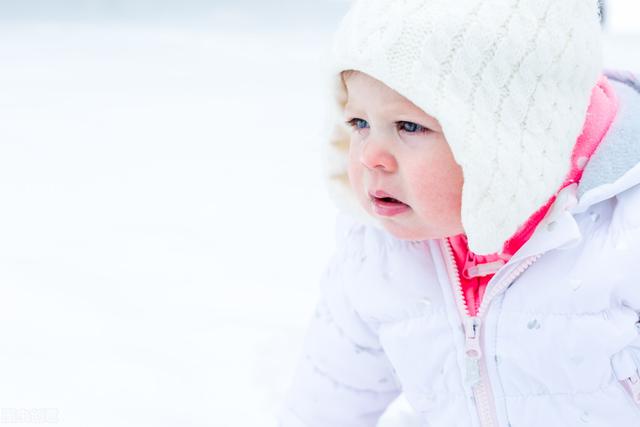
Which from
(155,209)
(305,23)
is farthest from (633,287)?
(305,23)

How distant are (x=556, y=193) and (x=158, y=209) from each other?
92cm

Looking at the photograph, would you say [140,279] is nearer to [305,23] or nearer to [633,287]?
[633,287]

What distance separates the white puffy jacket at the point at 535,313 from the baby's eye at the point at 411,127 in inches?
5.3

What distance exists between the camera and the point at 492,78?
0.70 metres

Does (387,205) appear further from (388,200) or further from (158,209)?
(158,209)

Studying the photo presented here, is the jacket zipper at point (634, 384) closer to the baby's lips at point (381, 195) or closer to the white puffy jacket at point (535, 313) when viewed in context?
the white puffy jacket at point (535, 313)

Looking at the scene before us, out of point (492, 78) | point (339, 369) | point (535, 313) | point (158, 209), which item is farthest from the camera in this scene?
point (158, 209)

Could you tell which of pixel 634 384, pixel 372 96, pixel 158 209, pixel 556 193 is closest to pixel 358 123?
pixel 372 96

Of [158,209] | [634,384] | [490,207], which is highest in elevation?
[158,209]

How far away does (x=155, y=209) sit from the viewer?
1.58m

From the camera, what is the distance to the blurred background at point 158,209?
1.15 m

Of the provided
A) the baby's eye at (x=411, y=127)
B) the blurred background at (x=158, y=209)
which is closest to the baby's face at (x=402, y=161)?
the baby's eye at (x=411, y=127)

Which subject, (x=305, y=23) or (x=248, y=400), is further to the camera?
(x=305, y=23)

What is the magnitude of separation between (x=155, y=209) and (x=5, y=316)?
15.7 inches
